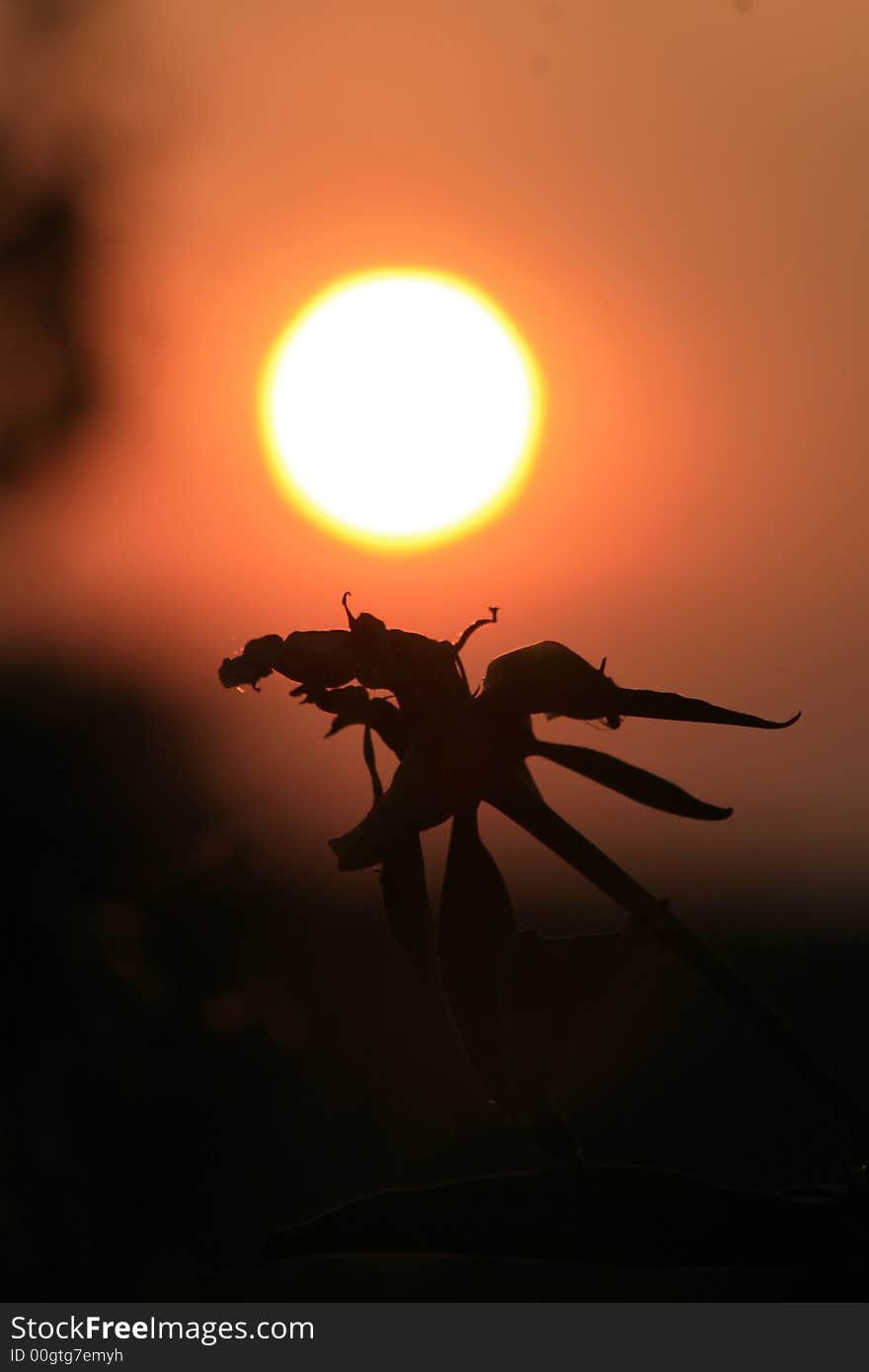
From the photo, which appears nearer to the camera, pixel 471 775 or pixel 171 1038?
pixel 471 775

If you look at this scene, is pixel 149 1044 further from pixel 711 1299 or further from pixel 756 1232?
pixel 756 1232

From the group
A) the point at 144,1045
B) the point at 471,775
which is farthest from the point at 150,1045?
the point at 471,775

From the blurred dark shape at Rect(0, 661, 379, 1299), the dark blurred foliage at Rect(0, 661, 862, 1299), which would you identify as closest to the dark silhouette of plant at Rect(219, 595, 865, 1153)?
the dark blurred foliage at Rect(0, 661, 862, 1299)

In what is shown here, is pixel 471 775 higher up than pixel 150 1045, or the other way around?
pixel 150 1045

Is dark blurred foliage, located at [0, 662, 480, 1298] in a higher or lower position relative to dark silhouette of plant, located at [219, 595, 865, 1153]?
→ higher

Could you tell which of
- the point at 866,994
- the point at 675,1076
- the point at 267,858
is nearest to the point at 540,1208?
the point at 267,858

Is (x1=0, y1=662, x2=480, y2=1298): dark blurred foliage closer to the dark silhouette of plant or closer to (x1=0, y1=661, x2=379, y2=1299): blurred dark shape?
(x1=0, y1=661, x2=379, y2=1299): blurred dark shape

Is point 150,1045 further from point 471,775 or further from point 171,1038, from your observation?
point 471,775

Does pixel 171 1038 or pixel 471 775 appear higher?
pixel 171 1038
